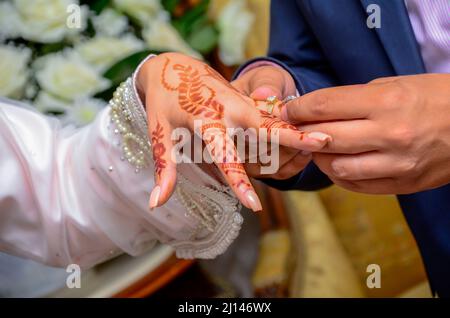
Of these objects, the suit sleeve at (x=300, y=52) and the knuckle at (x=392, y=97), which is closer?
the knuckle at (x=392, y=97)

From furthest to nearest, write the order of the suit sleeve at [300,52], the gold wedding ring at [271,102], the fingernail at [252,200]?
the suit sleeve at [300,52], the gold wedding ring at [271,102], the fingernail at [252,200]

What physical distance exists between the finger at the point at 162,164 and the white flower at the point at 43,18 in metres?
0.41

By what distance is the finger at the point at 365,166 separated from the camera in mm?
536

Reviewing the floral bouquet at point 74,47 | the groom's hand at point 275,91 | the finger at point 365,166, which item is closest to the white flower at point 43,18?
the floral bouquet at point 74,47

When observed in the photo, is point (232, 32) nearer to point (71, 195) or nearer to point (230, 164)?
point (71, 195)

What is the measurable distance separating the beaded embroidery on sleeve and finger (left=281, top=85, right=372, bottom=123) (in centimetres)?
16

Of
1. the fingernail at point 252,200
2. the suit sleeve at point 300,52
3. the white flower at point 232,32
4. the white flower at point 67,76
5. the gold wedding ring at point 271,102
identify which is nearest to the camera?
the fingernail at point 252,200

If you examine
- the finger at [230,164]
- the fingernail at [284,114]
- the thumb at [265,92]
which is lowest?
the finger at [230,164]

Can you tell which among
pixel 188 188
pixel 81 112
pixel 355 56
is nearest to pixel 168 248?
pixel 81 112

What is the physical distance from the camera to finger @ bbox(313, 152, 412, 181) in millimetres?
536

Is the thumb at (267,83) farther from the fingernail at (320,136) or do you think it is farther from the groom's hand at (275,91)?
the fingernail at (320,136)

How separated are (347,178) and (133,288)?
1.91 ft

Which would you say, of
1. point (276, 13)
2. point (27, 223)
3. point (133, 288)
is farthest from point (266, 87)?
point (133, 288)
